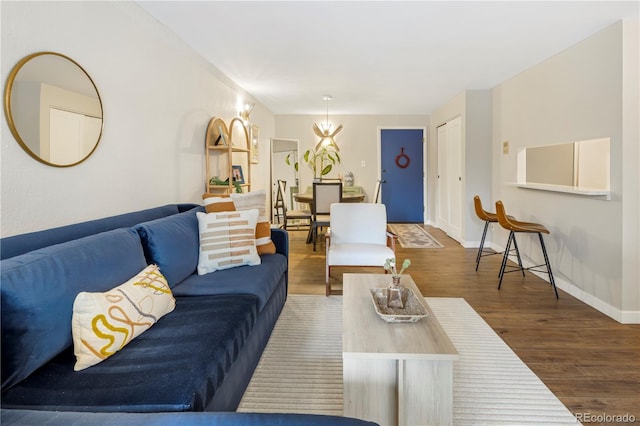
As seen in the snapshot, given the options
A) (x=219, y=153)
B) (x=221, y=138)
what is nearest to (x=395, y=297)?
(x=221, y=138)

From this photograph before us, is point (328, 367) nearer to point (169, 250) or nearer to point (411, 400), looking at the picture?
point (411, 400)

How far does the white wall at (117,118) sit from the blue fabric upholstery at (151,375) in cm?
80

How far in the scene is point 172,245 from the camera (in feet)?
6.66

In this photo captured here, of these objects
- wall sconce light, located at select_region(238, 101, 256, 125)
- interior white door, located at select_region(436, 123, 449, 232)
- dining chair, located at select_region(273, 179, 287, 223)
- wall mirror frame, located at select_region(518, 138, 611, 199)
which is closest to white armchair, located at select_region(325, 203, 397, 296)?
wall mirror frame, located at select_region(518, 138, 611, 199)

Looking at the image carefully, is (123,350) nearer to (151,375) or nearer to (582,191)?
(151,375)

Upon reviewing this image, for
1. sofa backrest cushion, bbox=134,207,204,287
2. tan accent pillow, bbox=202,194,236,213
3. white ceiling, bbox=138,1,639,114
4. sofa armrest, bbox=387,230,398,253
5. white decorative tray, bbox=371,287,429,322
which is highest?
white ceiling, bbox=138,1,639,114

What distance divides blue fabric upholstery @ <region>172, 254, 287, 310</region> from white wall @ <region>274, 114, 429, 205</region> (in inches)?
200

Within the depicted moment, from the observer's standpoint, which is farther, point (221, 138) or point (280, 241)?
point (221, 138)

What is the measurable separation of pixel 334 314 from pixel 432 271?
1.67m

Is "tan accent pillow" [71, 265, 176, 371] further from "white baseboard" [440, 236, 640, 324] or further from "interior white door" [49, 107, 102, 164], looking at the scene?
"white baseboard" [440, 236, 640, 324]

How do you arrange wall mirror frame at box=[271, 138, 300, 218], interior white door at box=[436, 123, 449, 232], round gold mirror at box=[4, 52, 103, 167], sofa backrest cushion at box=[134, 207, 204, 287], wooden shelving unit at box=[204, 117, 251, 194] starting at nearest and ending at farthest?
round gold mirror at box=[4, 52, 103, 167], sofa backrest cushion at box=[134, 207, 204, 287], wooden shelving unit at box=[204, 117, 251, 194], interior white door at box=[436, 123, 449, 232], wall mirror frame at box=[271, 138, 300, 218]

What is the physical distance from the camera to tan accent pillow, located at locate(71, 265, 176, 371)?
1244 mm

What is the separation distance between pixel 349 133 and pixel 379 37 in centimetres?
420

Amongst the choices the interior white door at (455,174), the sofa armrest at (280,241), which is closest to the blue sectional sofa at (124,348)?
the sofa armrest at (280,241)
